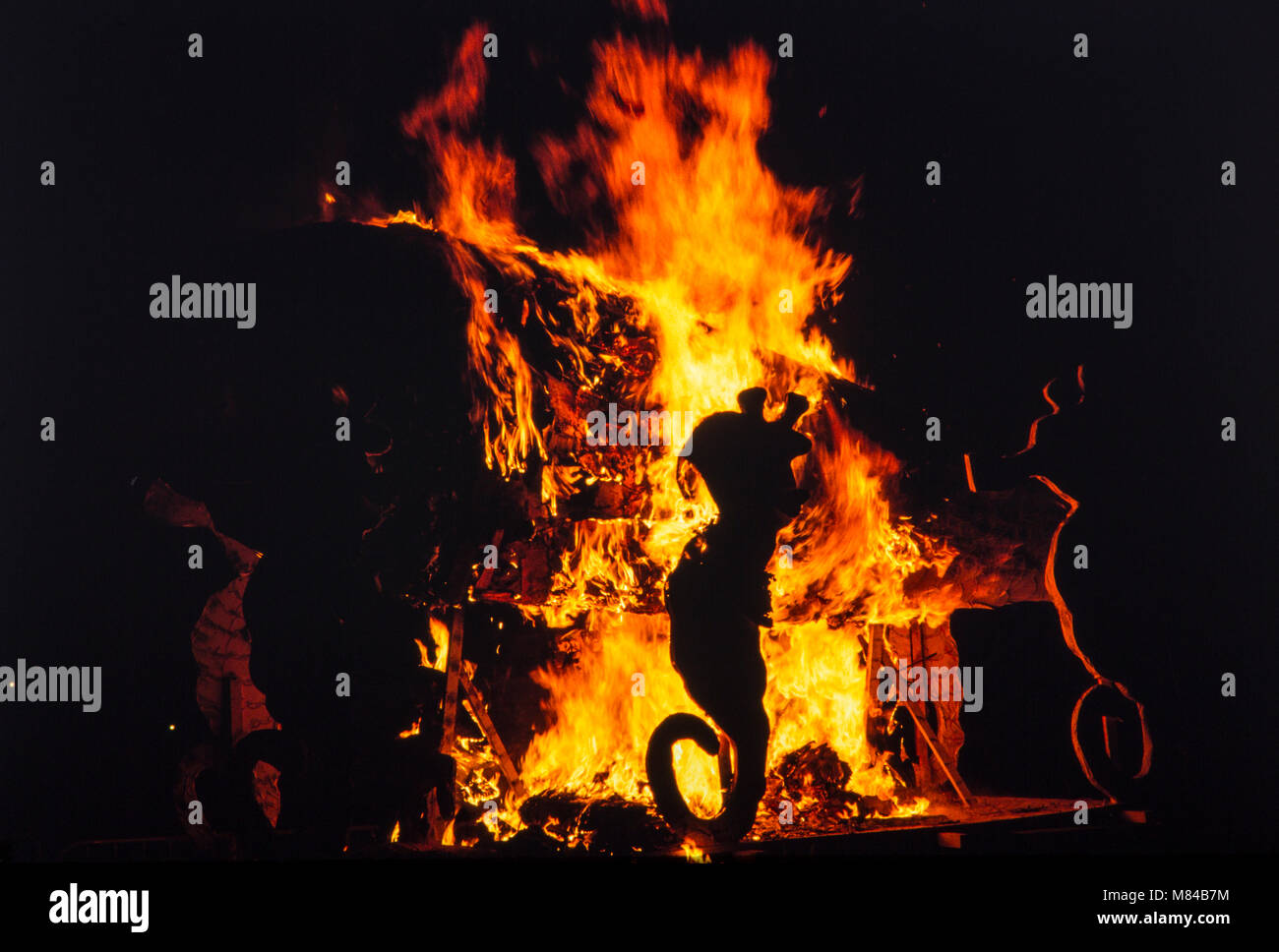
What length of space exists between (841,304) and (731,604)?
1751 millimetres

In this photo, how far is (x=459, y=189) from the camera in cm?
528

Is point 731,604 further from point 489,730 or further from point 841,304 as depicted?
point 841,304

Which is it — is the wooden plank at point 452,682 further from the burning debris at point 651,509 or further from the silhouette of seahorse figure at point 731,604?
the silhouette of seahorse figure at point 731,604

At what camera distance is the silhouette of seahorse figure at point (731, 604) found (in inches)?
193

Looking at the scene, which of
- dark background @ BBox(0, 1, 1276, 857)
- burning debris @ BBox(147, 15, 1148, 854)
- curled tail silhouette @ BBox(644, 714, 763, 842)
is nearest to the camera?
curled tail silhouette @ BBox(644, 714, 763, 842)

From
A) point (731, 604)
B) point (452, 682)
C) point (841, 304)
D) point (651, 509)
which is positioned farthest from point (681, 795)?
point (841, 304)

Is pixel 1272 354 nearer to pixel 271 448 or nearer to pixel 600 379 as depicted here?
pixel 600 379

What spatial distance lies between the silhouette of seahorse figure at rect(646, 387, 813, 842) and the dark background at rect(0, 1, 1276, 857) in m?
0.90

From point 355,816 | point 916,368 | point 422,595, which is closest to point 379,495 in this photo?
point 422,595

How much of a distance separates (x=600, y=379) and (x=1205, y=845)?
13.3ft

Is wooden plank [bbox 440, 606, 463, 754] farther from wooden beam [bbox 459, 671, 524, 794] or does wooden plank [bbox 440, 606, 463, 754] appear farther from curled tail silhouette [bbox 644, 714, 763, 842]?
curled tail silhouette [bbox 644, 714, 763, 842]

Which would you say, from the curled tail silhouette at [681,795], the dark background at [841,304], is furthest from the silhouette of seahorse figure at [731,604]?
the dark background at [841,304]

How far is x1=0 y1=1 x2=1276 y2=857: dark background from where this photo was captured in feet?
17.1

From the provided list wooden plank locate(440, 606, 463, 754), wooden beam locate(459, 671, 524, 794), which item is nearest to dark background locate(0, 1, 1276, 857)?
wooden plank locate(440, 606, 463, 754)
